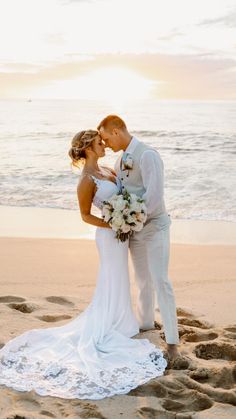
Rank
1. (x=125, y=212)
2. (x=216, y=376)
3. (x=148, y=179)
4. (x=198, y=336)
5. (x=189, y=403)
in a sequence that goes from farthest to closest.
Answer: (x=198, y=336)
(x=148, y=179)
(x=125, y=212)
(x=216, y=376)
(x=189, y=403)

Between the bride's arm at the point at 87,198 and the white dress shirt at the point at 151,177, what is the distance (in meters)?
0.51

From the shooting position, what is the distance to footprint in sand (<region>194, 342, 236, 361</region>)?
17.2 feet

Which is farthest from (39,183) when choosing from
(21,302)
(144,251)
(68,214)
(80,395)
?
(80,395)

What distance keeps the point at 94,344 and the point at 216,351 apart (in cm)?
106

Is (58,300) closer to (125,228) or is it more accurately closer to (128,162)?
(125,228)

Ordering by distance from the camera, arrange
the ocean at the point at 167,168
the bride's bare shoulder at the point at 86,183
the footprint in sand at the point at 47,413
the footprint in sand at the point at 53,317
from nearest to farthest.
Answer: the footprint in sand at the point at 47,413
the bride's bare shoulder at the point at 86,183
the footprint in sand at the point at 53,317
the ocean at the point at 167,168

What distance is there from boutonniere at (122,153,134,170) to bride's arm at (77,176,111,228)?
14.5 inches

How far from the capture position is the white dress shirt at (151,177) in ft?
16.5

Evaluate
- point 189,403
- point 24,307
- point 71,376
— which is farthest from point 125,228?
point 24,307

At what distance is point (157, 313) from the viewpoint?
254 inches

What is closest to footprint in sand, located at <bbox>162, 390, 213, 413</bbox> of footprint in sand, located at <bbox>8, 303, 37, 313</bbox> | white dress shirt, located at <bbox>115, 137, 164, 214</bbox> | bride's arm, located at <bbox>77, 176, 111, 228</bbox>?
white dress shirt, located at <bbox>115, 137, 164, 214</bbox>

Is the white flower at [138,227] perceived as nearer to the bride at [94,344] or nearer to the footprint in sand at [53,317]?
the bride at [94,344]

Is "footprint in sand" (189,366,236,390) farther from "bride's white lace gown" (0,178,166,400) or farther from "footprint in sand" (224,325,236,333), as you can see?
"footprint in sand" (224,325,236,333)

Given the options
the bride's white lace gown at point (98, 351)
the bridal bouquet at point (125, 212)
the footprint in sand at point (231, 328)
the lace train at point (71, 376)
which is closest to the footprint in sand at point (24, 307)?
the bride's white lace gown at point (98, 351)
